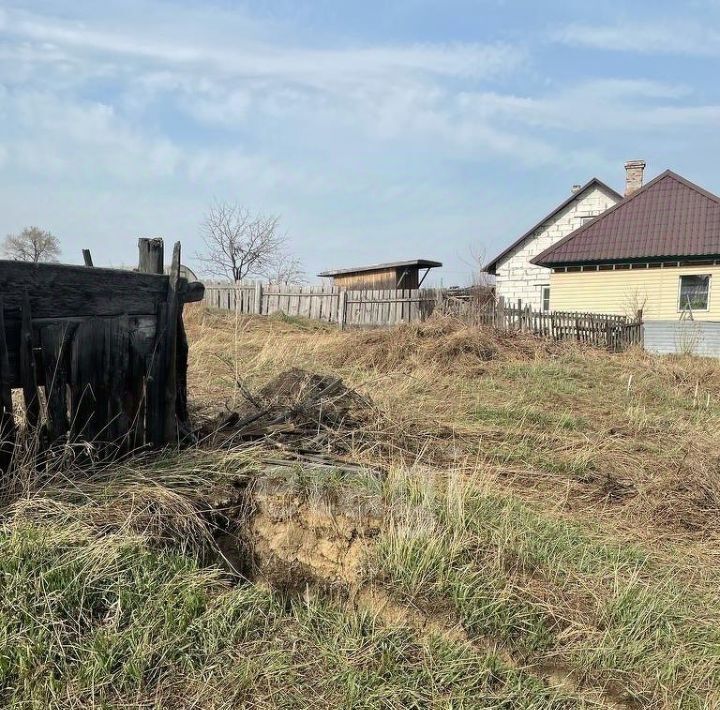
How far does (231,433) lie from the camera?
4.31m

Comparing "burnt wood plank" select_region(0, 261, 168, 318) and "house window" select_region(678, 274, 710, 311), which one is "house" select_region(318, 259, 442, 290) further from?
"burnt wood plank" select_region(0, 261, 168, 318)

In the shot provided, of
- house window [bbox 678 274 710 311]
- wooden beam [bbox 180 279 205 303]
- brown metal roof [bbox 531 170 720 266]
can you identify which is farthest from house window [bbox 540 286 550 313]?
wooden beam [bbox 180 279 205 303]

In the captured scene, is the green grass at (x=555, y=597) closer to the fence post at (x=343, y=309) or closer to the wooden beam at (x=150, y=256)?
the wooden beam at (x=150, y=256)

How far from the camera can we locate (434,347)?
11.6m

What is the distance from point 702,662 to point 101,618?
2489 millimetres

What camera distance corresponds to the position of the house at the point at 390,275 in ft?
78.7

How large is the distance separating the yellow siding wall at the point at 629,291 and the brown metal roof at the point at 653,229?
0.64 m

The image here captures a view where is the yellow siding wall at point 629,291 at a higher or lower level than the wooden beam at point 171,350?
higher

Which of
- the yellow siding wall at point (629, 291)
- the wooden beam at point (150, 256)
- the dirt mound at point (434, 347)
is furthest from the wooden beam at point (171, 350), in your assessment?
the yellow siding wall at point (629, 291)

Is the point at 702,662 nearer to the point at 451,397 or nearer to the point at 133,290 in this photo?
the point at 133,290

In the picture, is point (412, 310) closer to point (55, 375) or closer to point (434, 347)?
point (434, 347)

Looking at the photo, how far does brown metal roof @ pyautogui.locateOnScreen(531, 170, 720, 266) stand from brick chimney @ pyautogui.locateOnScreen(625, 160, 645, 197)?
3.93m

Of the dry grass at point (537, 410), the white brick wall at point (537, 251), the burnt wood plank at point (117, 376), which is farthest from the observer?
the white brick wall at point (537, 251)

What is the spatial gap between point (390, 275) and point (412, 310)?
6.18 m
